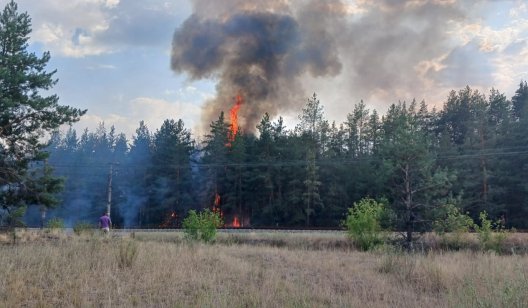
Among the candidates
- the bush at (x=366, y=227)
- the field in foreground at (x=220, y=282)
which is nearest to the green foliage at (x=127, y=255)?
the field in foreground at (x=220, y=282)

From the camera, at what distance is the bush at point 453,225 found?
77.2 ft

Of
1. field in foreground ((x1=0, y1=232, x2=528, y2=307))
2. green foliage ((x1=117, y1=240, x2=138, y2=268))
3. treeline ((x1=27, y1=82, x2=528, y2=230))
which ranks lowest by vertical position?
field in foreground ((x1=0, y1=232, x2=528, y2=307))

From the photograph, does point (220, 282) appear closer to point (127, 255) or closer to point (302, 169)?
point (127, 255)

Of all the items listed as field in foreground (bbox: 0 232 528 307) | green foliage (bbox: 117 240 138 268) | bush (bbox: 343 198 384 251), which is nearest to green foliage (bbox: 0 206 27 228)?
field in foreground (bbox: 0 232 528 307)

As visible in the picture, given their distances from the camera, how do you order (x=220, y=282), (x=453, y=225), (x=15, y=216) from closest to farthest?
(x=220, y=282)
(x=453, y=225)
(x=15, y=216)

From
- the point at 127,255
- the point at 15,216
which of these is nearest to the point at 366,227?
the point at 127,255

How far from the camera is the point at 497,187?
1681 inches

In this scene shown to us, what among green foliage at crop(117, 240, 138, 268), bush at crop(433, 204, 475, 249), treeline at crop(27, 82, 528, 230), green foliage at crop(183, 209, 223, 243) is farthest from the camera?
treeline at crop(27, 82, 528, 230)

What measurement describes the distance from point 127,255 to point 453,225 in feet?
64.0

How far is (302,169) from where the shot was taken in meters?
54.5

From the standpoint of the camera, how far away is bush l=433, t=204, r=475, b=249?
2353 cm

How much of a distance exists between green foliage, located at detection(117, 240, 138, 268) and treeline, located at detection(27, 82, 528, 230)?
3158 cm

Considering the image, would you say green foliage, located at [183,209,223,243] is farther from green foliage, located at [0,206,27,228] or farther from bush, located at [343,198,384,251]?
green foliage, located at [0,206,27,228]

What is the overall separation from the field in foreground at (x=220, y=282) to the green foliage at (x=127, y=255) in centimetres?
2
